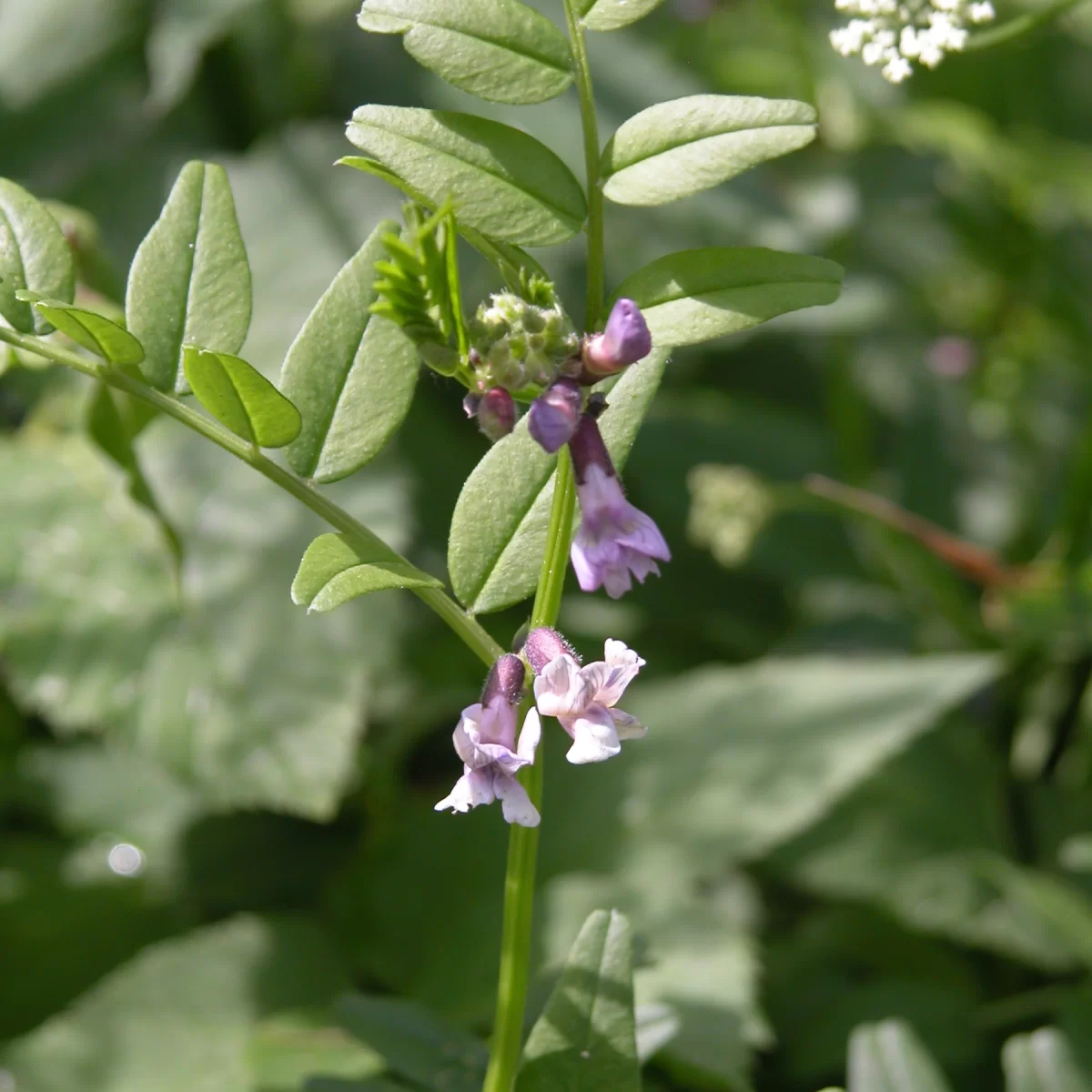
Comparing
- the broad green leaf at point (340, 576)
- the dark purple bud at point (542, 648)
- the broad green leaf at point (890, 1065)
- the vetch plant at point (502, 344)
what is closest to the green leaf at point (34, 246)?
the vetch plant at point (502, 344)

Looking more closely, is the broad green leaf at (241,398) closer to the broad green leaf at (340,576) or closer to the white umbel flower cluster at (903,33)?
the broad green leaf at (340,576)

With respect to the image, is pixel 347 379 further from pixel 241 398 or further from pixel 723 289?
pixel 723 289

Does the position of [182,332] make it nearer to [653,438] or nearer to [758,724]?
[758,724]

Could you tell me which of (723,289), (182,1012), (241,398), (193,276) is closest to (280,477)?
(241,398)

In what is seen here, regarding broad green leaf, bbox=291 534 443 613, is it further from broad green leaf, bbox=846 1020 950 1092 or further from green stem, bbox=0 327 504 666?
broad green leaf, bbox=846 1020 950 1092

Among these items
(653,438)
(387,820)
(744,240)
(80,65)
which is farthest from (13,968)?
(744,240)
